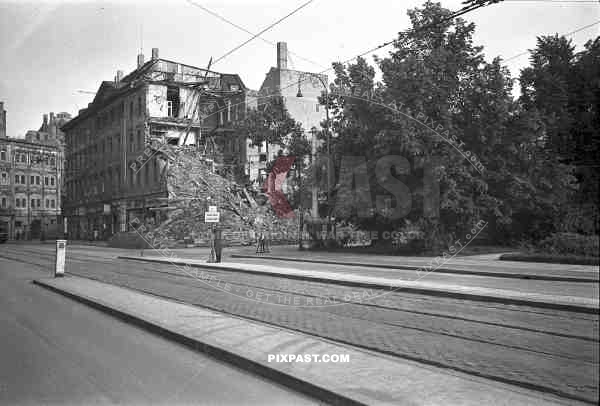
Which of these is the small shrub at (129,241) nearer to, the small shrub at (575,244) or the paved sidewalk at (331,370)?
the paved sidewalk at (331,370)

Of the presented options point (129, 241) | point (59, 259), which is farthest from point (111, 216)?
point (59, 259)

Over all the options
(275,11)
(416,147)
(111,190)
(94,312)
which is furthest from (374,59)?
(111,190)

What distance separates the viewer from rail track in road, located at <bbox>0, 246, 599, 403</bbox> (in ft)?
16.2

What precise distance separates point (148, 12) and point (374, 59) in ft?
57.1

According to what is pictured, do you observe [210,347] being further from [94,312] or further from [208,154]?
[208,154]

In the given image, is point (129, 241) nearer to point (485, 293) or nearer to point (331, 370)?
point (485, 293)

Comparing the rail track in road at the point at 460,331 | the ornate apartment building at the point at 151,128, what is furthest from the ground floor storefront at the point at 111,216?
the rail track in road at the point at 460,331

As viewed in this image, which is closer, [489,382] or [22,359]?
[489,382]

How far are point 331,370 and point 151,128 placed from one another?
42745mm

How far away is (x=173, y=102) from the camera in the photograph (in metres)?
46.7

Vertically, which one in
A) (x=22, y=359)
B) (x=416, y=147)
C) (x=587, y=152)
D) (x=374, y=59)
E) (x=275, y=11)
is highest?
(x=374, y=59)

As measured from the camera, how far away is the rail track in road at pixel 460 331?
4945 millimetres

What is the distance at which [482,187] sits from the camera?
20.5 m

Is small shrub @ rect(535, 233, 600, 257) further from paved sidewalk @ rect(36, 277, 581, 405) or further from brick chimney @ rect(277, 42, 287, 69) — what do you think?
brick chimney @ rect(277, 42, 287, 69)
